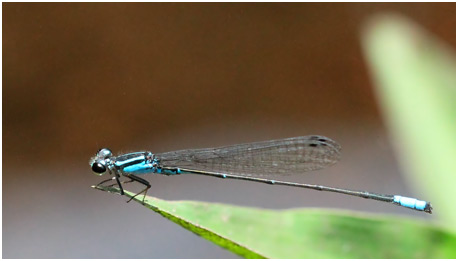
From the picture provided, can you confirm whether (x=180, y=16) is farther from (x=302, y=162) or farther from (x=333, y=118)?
(x=302, y=162)

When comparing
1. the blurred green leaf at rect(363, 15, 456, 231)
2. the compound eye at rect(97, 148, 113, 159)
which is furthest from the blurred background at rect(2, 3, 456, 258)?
the compound eye at rect(97, 148, 113, 159)

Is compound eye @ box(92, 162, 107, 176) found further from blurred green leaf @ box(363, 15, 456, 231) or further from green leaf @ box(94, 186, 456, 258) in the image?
blurred green leaf @ box(363, 15, 456, 231)

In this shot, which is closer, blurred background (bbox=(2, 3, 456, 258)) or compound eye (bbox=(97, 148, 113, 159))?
compound eye (bbox=(97, 148, 113, 159))

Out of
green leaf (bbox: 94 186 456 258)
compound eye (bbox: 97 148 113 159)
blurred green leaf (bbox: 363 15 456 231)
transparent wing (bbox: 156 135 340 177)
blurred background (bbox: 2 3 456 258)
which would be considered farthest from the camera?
blurred background (bbox: 2 3 456 258)

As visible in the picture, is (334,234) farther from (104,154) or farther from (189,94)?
(189,94)

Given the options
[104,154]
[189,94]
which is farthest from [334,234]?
[189,94]

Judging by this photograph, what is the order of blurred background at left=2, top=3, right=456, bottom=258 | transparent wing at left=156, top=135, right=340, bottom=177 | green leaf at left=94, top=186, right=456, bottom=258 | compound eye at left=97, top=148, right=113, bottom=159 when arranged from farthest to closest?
1. blurred background at left=2, top=3, right=456, bottom=258
2. transparent wing at left=156, top=135, right=340, bottom=177
3. compound eye at left=97, top=148, right=113, bottom=159
4. green leaf at left=94, top=186, right=456, bottom=258

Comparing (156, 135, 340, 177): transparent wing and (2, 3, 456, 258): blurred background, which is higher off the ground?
(2, 3, 456, 258): blurred background
